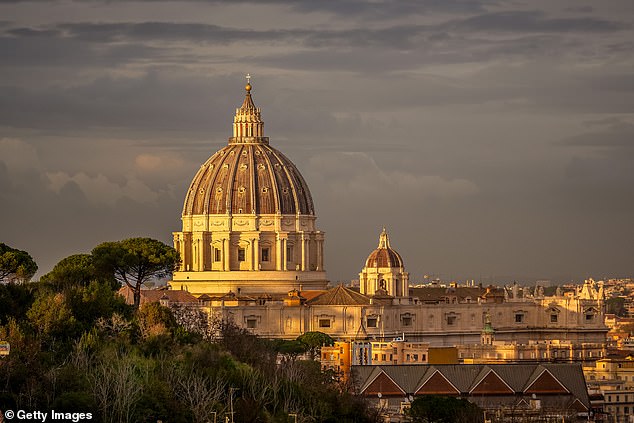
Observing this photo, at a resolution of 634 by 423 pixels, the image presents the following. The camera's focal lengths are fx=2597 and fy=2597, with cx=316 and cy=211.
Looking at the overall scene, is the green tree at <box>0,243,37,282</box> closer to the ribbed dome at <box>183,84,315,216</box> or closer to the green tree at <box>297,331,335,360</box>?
the green tree at <box>297,331,335,360</box>

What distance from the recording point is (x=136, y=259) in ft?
383

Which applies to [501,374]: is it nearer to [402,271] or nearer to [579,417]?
[579,417]

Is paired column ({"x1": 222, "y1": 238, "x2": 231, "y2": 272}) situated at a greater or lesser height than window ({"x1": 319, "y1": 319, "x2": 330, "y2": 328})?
greater

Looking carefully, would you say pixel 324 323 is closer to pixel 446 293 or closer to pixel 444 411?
pixel 446 293

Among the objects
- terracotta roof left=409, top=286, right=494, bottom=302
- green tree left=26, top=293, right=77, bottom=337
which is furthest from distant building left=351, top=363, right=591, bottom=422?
terracotta roof left=409, top=286, right=494, bottom=302

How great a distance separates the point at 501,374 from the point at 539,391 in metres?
2.88

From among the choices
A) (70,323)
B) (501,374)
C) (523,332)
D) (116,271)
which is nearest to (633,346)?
(523,332)

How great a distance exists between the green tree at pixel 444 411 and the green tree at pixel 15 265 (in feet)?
60.0

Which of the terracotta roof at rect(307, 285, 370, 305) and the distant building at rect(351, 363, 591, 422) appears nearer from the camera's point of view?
the distant building at rect(351, 363, 591, 422)

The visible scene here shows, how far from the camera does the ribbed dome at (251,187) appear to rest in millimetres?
165500

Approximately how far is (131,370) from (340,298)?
82.9 m

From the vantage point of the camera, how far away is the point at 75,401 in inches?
2623

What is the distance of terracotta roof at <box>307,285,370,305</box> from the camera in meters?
153

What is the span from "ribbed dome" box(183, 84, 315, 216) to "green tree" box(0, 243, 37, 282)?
64447 millimetres
